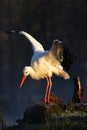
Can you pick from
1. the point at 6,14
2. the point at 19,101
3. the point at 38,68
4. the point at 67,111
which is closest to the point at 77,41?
the point at 6,14

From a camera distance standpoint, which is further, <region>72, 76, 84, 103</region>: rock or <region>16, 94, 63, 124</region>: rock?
<region>72, 76, 84, 103</region>: rock

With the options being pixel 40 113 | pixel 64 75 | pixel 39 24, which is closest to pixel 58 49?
pixel 64 75

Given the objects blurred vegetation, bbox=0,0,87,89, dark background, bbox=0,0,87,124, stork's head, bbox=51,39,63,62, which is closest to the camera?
stork's head, bbox=51,39,63,62

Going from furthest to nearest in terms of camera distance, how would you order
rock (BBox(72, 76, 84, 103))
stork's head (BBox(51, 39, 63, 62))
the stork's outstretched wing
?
stork's head (BBox(51, 39, 63, 62)) < the stork's outstretched wing < rock (BBox(72, 76, 84, 103))

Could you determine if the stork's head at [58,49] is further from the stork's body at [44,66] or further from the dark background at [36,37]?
the dark background at [36,37]

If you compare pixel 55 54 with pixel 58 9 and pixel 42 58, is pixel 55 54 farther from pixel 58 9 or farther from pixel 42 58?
pixel 58 9

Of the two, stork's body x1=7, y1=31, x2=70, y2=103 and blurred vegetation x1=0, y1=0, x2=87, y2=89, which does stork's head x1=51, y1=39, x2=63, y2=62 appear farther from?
blurred vegetation x1=0, y1=0, x2=87, y2=89

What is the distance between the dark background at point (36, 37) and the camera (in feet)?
69.5

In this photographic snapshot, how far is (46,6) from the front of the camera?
3562 cm

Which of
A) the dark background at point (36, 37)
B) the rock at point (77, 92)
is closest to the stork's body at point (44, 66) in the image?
the rock at point (77, 92)

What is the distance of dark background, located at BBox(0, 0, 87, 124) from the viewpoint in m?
21.2

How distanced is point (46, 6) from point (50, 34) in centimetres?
576

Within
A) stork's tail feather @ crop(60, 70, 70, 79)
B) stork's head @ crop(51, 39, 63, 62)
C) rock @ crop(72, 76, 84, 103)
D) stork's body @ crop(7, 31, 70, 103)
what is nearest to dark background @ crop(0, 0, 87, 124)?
stork's body @ crop(7, 31, 70, 103)

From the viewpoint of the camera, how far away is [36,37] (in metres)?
28.5
